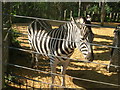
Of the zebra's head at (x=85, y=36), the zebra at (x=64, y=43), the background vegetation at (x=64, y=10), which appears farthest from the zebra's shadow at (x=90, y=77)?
the background vegetation at (x=64, y=10)

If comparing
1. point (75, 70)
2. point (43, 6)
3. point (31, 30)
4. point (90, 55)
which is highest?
point (43, 6)

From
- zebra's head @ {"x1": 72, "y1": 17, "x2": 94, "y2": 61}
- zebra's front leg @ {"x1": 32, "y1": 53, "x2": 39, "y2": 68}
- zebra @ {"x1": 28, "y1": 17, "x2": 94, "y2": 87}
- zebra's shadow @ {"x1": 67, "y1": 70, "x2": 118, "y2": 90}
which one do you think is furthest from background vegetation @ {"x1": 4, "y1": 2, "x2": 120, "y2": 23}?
zebra's head @ {"x1": 72, "y1": 17, "x2": 94, "y2": 61}

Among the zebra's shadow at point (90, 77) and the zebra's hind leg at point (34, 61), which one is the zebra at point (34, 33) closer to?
the zebra's hind leg at point (34, 61)

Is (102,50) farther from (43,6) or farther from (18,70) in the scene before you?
(43,6)

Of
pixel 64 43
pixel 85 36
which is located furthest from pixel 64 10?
A: pixel 85 36

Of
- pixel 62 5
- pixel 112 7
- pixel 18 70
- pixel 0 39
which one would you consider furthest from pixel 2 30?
pixel 112 7

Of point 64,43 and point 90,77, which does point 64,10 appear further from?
point 64,43

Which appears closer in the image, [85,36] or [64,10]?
[85,36]

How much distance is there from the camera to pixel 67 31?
3334mm

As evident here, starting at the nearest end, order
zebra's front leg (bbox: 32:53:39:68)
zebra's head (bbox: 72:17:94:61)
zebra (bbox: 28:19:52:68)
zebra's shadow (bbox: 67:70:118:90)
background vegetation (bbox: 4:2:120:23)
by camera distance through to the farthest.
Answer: zebra's head (bbox: 72:17:94:61), zebra's shadow (bbox: 67:70:118:90), zebra (bbox: 28:19:52:68), zebra's front leg (bbox: 32:53:39:68), background vegetation (bbox: 4:2:120:23)

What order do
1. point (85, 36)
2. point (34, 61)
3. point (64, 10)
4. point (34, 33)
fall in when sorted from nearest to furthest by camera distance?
point (85, 36), point (34, 33), point (34, 61), point (64, 10)

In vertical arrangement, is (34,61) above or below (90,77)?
above

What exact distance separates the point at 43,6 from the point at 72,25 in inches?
489

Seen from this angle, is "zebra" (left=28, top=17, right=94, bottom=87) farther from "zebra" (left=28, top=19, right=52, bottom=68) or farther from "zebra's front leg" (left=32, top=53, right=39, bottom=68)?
"zebra's front leg" (left=32, top=53, right=39, bottom=68)
